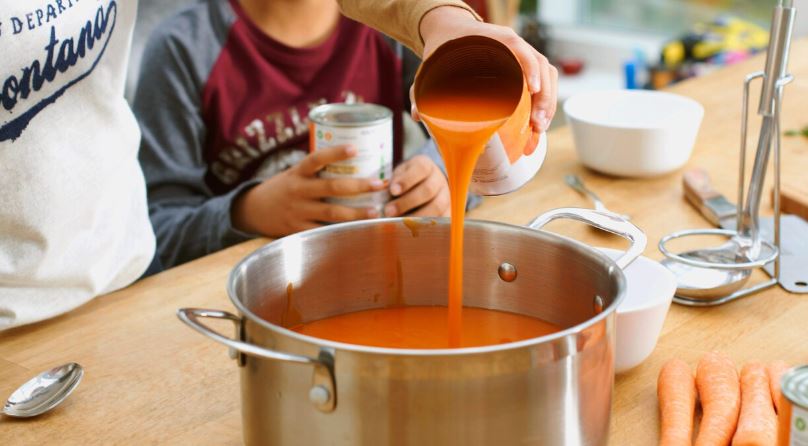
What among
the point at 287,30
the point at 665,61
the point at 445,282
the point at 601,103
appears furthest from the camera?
the point at 665,61

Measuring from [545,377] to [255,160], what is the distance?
123cm

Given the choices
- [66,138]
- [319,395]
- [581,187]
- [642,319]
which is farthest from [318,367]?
[581,187]

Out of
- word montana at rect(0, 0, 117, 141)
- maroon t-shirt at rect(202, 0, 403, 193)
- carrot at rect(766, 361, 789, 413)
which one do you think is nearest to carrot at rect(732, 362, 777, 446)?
carrot at rect(766, 361, 789, 413)

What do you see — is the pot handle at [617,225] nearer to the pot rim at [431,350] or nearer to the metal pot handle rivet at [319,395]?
the pot rim at [431,350]

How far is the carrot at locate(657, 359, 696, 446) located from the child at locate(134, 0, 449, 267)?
0.88 metres

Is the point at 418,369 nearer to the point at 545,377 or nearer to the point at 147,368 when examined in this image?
the point at 545,377

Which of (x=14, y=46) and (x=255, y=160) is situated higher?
(x=14, y=46)

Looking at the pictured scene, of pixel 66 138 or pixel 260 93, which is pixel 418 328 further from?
pixel 260 93

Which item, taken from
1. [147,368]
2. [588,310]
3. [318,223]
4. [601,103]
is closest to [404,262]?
[588,310]

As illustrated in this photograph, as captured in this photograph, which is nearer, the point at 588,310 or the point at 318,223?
the point at 588,310

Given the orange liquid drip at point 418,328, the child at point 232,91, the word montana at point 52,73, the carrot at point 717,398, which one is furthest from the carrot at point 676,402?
the child at point 232,91

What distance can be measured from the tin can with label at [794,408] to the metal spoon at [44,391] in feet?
2.25

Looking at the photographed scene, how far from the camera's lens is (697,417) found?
3.21 ft

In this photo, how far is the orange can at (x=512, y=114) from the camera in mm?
963
